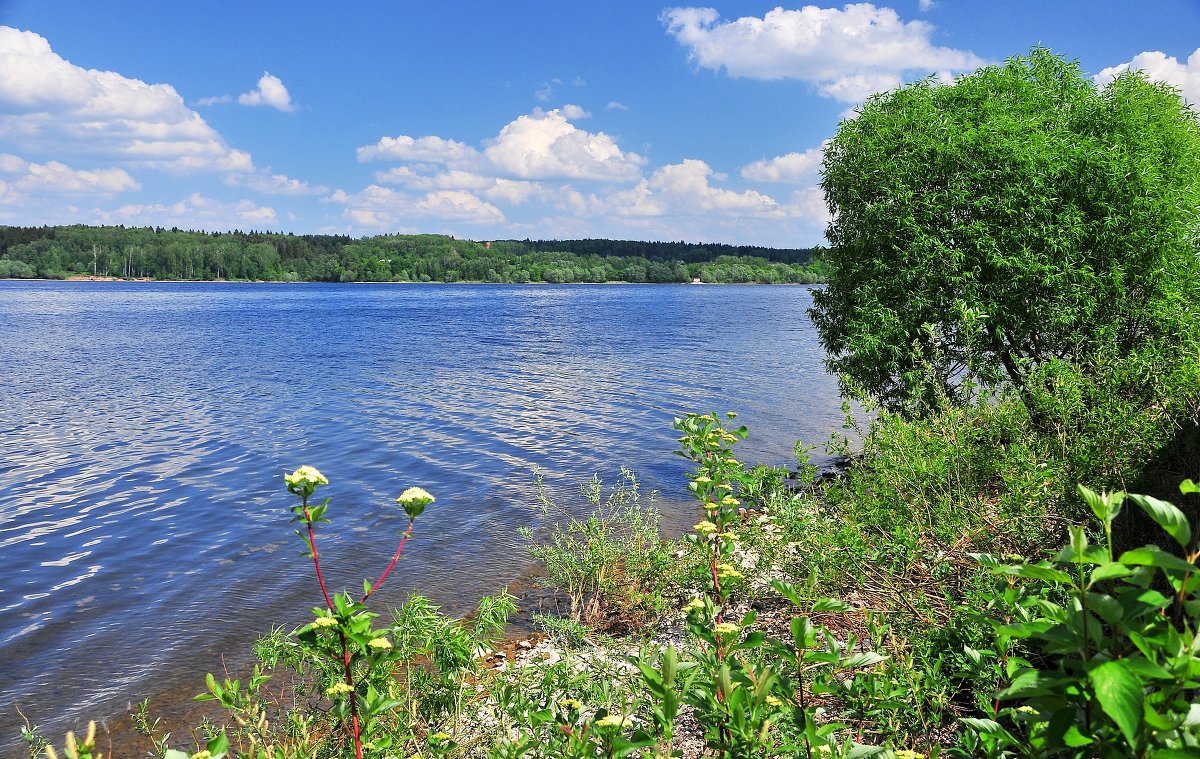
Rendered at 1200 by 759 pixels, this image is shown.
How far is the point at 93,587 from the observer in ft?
35.2

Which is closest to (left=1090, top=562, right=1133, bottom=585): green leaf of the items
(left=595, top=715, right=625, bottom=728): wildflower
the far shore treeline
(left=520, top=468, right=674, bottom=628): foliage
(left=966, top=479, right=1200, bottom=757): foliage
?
(left=966, top=479, right=1200, bottom=757): foliage

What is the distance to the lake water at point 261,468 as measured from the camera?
9523 mm

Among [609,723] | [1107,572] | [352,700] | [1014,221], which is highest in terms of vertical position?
[1014,221]

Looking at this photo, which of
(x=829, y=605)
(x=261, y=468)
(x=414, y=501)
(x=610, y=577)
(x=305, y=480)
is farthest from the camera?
(x=261, y=468)

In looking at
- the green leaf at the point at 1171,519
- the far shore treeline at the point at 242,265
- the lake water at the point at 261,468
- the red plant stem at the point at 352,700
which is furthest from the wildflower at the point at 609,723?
the far shore treeline at the point at 242,265

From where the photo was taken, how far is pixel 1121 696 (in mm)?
1545

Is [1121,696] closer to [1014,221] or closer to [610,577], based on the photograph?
[610,577]

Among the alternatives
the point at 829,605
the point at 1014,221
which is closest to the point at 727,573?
the point at 829,605

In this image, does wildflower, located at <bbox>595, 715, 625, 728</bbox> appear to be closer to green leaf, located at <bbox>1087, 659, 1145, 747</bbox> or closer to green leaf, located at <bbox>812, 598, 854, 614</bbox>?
green leaf, located at <bbox>812, 598, 854, 614</bbox>

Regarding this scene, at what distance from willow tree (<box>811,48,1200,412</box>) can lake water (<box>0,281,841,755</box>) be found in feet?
18.7

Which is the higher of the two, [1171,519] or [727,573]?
[1171,519]

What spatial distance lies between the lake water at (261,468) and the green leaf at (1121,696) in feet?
30.1

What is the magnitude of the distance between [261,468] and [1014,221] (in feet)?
53.2

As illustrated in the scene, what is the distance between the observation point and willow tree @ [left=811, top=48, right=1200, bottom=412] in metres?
11.3
